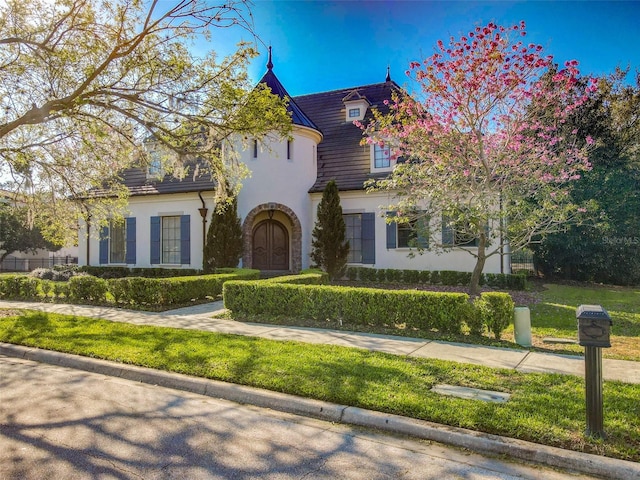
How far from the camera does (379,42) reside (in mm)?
11719

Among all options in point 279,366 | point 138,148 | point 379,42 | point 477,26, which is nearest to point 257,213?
point 138,148

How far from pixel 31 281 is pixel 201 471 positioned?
12328mm

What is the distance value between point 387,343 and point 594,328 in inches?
152

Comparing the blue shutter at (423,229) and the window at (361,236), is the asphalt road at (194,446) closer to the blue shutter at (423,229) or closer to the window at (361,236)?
the blue shutter at (423,229)

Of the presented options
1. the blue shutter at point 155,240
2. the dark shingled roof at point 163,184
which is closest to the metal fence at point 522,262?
the dark shingled roof at point 163,184

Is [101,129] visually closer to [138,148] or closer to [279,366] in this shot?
[138,148]

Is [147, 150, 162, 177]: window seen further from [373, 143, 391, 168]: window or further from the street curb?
[373, 143, 391, 168]: window

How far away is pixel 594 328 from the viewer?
3.65 meters

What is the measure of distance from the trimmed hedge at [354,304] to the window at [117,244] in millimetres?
12245

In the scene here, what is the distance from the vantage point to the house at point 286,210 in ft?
57.4

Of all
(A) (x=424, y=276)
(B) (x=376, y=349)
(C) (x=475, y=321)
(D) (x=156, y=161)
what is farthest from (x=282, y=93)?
(B) (x=376, y=349)

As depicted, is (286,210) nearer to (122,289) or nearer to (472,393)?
(122,289)

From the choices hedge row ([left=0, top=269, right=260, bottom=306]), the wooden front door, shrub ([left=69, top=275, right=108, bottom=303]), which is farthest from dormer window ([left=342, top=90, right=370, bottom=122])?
shrub ([left=69, top=275, right=108, bottom=303])

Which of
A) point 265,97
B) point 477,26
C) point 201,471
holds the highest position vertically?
point 477,26
